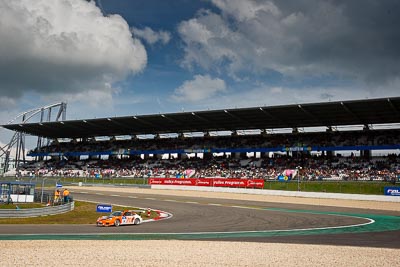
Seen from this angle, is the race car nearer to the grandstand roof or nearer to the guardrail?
the guardrail

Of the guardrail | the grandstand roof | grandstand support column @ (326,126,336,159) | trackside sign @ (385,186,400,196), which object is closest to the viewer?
the guardrail

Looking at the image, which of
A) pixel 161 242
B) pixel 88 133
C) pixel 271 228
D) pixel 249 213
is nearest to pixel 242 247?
pixel 161 242

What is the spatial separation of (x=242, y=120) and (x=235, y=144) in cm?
636

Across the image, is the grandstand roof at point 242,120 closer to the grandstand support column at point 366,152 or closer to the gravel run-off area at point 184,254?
the grandstand support column at point 366,152

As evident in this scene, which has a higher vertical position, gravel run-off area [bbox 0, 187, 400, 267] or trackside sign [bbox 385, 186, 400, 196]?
trackside sign [bbox 385, 186, 400, 196]

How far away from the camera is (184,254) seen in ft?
45.4

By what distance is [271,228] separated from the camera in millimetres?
22328

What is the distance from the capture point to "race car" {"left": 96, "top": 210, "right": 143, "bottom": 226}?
2284 cm

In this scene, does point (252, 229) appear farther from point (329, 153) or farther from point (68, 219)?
point (329, 153)

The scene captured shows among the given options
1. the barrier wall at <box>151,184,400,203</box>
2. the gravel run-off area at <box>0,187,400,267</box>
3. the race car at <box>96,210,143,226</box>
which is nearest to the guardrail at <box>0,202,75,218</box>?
the race car at <box>96,210,143,226</box>

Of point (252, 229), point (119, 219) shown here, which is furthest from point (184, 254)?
point (119, 219)

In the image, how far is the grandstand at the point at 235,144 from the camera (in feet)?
176

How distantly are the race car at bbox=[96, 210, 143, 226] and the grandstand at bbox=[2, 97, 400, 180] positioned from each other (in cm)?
3149

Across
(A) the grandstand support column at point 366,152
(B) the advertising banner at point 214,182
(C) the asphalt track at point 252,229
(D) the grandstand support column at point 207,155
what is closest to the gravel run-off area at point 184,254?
(C) the asphalt track at point 252,229
